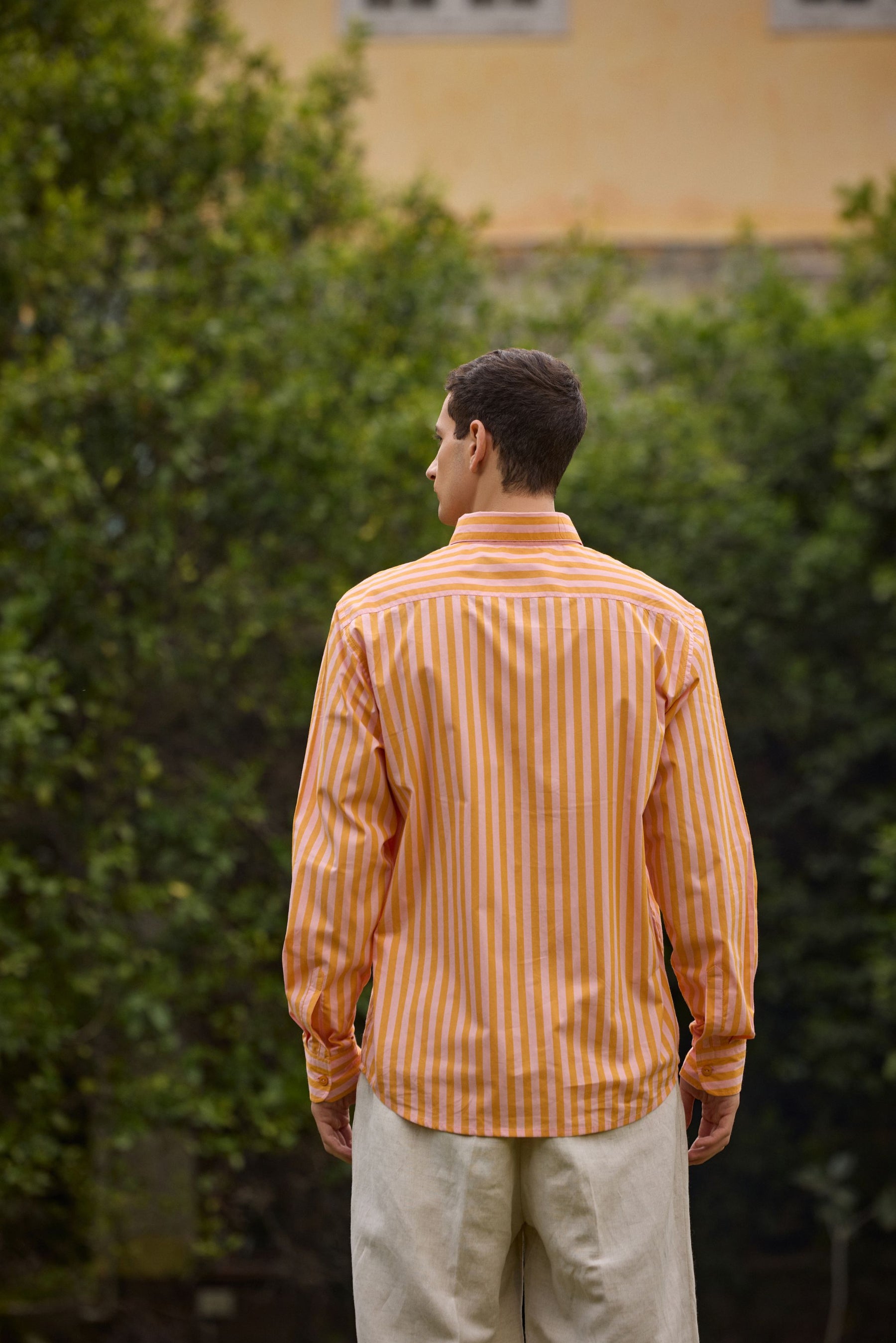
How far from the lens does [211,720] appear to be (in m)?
4.43

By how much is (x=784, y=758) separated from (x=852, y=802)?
0.37m

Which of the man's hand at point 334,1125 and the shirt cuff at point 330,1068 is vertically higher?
the shirt cuff at point 330,1068

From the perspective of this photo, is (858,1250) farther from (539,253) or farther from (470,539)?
(470,539)

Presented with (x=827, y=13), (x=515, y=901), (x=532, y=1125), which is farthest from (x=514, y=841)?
(x=827, y=13)

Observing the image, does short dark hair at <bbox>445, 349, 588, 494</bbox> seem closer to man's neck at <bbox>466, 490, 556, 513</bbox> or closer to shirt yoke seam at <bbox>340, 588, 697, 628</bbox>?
man's neck at <bbox>466, 490, 556, 513</bbox>

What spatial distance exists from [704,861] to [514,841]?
27 centimetres

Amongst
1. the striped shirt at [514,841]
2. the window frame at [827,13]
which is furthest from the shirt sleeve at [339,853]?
the window frame at [827,13]

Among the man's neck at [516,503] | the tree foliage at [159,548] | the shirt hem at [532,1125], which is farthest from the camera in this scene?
the tree foliage at [159,548]

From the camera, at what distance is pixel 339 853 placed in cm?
180

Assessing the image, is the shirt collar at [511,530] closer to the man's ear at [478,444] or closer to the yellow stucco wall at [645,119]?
the man's ear at [478,444]

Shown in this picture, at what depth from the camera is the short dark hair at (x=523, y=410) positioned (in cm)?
182

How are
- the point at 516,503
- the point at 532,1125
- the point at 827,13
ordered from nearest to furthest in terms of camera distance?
the point at 532,1125 < the point at 516,503 < the point at 827,13

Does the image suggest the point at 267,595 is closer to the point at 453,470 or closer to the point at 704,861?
the point at 453,470

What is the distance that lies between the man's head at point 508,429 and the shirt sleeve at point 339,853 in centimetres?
28
